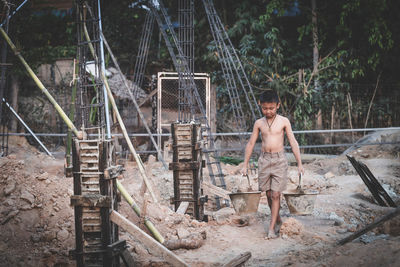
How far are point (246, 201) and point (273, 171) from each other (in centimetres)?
57

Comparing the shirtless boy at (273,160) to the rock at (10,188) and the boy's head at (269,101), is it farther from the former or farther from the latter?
the rock at (10,188)

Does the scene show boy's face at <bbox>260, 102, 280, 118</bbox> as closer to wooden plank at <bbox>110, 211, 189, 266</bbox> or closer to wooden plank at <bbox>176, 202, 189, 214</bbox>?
wooden plank at <bbox>176, 202, 189, 214</bbox>

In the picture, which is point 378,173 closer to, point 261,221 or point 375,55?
point 261,221

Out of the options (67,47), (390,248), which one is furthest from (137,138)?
(390,248)

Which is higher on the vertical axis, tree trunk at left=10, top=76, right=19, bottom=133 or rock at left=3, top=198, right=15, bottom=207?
tree trunk at left=10, top=76, right=19, bottom=133

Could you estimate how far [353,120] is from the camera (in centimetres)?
1320

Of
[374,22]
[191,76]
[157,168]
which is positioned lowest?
[157,168]

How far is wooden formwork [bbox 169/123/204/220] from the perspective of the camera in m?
6.02

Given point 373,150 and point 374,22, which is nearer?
point 373,150

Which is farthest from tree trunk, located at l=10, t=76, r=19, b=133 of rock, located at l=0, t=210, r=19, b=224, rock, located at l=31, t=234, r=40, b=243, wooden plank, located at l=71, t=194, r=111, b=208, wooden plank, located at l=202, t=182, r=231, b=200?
wooden plank, located at l=71, t=194, r=111, b=208

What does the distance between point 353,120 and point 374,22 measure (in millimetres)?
3215

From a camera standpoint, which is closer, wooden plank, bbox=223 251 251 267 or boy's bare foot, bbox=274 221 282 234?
wooden plank, bbox=223 251 251 267

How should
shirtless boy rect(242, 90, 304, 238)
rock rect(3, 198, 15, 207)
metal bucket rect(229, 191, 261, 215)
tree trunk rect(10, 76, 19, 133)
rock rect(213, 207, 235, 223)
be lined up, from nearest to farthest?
rock rect(3, 198, 15, 207) → shirtless boy rect(242, 90, 304, 238) → metal bucket rect(229, 191, 261, 215) → rock rect(213, 207, 235, 223) → tree trunk rect(10, 76, 19, 133)

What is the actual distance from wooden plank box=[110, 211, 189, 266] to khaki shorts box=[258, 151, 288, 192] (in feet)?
6.06
